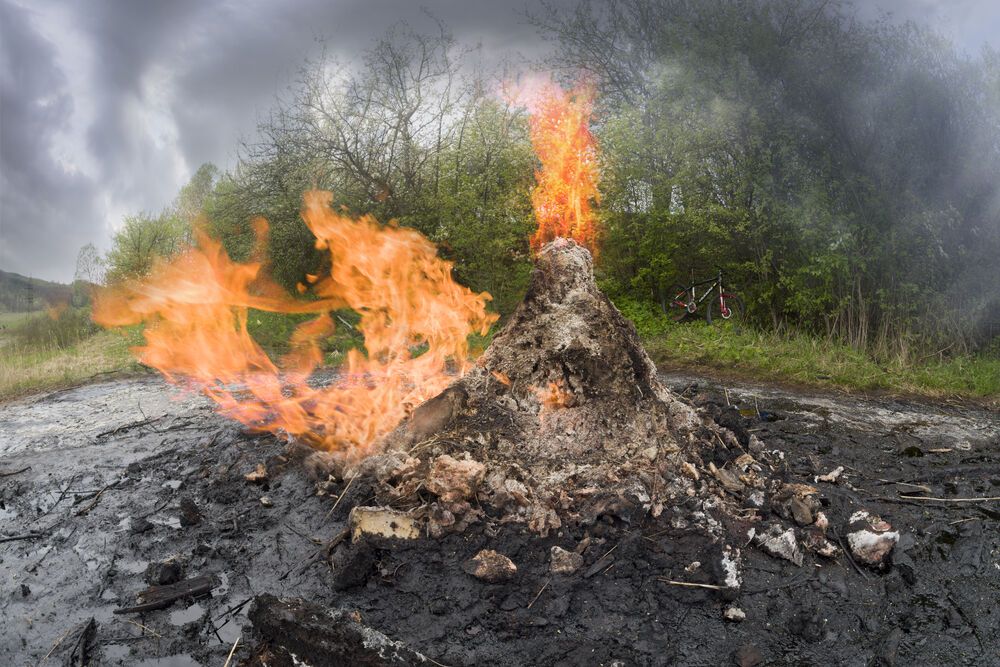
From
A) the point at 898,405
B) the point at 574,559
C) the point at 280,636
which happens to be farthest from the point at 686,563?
the point at 898,405

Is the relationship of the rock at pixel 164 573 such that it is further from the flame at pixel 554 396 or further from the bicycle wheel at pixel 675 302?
the bicycle wheel at pixel 675 302

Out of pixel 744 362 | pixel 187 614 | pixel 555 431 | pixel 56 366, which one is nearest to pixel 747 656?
pixel 555 431

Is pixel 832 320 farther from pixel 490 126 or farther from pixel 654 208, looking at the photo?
pixel 490 126

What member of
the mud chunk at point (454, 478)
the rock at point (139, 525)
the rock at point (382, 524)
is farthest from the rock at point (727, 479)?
the rock at point (139, 525)

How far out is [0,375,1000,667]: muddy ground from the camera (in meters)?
3.30

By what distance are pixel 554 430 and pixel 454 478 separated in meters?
0.95

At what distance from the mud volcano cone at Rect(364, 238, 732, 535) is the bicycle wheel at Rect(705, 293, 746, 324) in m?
8.15

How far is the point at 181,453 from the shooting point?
6.34 meters

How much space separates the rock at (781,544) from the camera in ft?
13.0

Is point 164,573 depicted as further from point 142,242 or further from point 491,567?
point 142,242

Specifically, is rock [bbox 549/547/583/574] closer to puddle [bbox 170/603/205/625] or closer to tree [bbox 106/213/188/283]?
puddle [bbox 170/603/205/625]

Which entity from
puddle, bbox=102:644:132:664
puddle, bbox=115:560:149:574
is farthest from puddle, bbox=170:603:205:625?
puddle, bbox=115:560:149:574

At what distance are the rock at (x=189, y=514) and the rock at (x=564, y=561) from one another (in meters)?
2.87

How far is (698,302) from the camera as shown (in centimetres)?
1362
